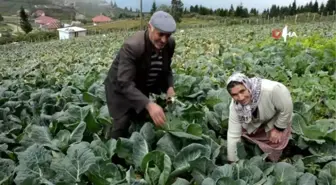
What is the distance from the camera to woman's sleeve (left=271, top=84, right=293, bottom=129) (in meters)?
2.86

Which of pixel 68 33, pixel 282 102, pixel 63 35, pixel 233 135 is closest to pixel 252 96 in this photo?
pixel 282 102

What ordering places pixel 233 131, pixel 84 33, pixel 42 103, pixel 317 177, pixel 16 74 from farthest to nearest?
pixel 84 33, pixel 16 74, pixel 42 103, pixel 233 131, pixel 317 177

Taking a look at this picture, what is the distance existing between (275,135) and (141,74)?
1157mm

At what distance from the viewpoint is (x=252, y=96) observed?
2.88 m

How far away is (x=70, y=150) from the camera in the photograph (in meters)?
3.11

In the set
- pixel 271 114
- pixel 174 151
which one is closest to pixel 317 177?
pixel 271 114

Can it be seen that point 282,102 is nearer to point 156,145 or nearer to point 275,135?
point 275,135

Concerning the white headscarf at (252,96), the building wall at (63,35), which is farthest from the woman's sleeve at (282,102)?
the building wall at (63,35)

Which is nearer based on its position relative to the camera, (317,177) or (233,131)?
(317,177)

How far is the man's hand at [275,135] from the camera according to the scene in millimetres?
3076

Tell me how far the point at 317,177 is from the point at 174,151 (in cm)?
107

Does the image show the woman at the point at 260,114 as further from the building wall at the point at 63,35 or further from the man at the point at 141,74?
the building wall at the point at 63,35

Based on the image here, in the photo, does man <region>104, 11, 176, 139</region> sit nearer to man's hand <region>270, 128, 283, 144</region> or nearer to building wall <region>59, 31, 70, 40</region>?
man's hand <region>270, 128, 283, 144</region>

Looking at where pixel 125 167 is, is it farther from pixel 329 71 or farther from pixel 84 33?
pixel 84 33
